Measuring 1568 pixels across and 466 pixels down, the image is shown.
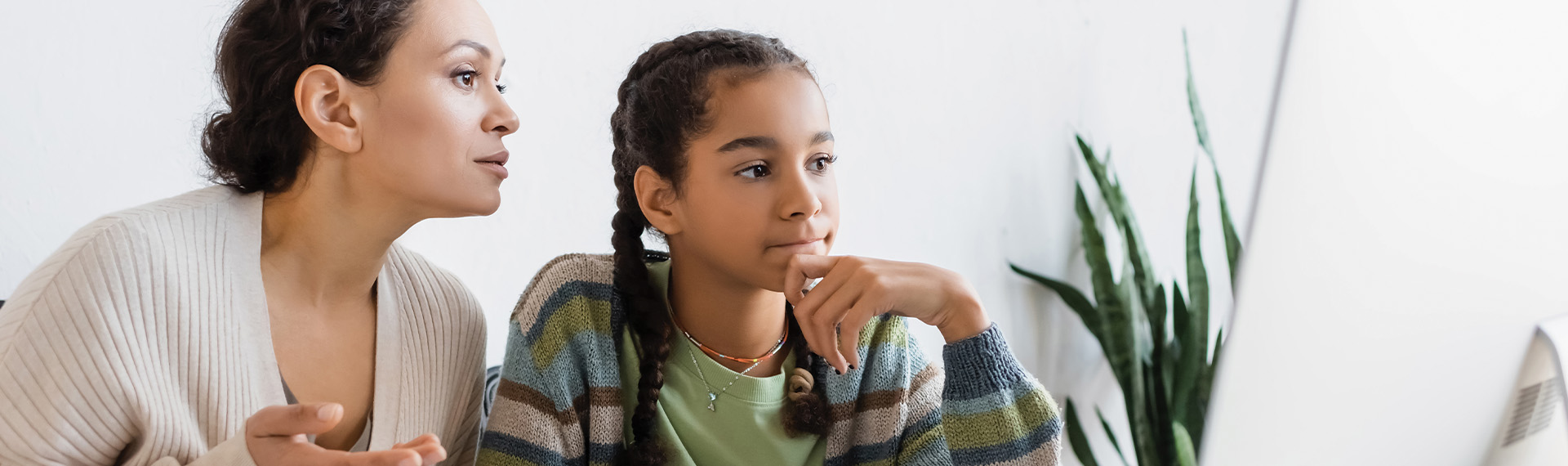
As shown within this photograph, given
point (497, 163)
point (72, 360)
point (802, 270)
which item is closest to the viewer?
point (72, 360)

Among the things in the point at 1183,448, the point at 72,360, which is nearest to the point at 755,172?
the point at 72,360

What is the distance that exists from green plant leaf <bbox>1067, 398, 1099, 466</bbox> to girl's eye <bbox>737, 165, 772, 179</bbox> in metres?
1.50

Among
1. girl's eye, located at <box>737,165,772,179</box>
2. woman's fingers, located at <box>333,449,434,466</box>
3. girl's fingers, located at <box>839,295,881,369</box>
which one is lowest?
woman's fingers, located at <box>333,449,434,466</box>

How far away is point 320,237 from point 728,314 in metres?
0.45

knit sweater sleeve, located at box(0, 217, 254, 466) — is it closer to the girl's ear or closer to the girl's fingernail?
the girl's fingernail

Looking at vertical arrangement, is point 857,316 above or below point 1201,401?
above

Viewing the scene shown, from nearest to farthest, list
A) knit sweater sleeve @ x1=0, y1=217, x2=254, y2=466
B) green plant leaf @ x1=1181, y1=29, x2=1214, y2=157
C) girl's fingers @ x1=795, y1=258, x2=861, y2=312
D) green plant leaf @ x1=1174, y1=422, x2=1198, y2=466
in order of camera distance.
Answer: knit sweater sleeve @ x1=0, y1=217, x2=254, y2=466
girl's fingers @ x1=795, y1=258, x2=861, y2=312
green plant leaf @ x1=1174, y1=422, x2=1198, y2=466
green plant leaf @ x1=1181, y1=29, x2=1214, y2=157

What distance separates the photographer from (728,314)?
3.86 ft

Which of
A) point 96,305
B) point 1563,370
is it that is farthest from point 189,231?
point 1563,370

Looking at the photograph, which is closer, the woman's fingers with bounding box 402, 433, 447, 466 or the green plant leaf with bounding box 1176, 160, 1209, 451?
the woman's fingers with bounding box 402, 433, 447, 466

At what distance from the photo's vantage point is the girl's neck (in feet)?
3.83

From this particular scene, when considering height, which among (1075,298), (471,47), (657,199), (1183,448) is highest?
(471,47)

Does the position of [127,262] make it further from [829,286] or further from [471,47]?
[829,286]

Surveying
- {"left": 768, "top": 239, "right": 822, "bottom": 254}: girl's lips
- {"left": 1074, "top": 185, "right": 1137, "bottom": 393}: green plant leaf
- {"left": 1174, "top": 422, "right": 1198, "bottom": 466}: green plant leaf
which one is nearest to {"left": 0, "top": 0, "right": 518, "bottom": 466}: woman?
{"left": 768, "top": 239, "right": 822, "bottom": 254}: girl's lips
